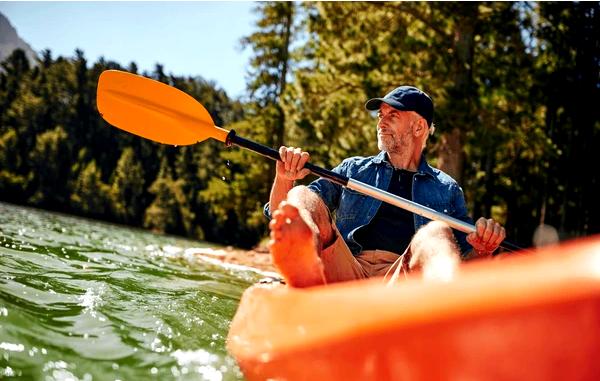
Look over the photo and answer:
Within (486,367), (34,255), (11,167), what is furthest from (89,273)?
(11,167)

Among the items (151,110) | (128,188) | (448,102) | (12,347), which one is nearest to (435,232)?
(12,347)

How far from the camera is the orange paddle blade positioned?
122 inches

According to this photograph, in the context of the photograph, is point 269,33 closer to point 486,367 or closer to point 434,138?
point 434,138

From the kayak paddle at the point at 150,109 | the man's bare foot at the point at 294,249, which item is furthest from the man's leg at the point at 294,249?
the kayak paddle at the point at 150,109

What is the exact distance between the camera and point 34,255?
345 cm

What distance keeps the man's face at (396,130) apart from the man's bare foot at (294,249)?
146 centimetres

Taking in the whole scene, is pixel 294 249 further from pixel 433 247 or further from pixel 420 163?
pixel 420 163

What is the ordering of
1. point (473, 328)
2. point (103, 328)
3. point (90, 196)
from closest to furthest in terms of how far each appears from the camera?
point (473, 328), point (103, 328), point (90, 196)

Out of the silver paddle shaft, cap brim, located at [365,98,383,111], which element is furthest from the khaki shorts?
cap brim, located at [365,98,383,111]

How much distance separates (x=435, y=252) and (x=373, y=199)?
1022mm

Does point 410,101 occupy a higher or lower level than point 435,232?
higher

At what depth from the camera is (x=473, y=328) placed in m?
0.91

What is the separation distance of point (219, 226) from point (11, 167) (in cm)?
2163

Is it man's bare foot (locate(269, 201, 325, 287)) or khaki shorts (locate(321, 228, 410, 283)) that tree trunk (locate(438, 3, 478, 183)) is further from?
man's bare foot (locate(269, 201, 325, 287))
